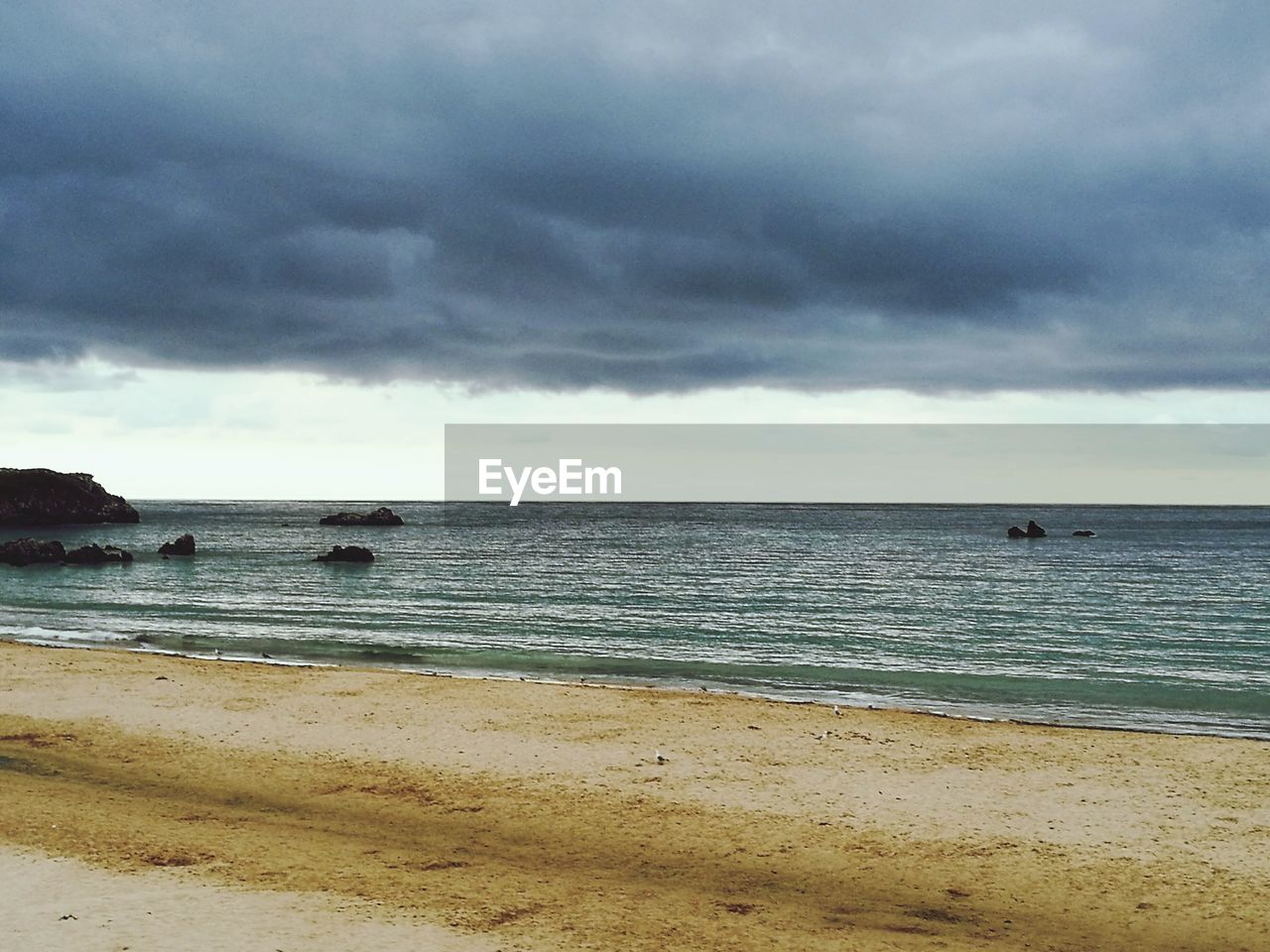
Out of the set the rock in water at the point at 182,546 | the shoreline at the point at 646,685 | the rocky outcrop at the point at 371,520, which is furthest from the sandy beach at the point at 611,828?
the rocky outcrop at the point at 371,520

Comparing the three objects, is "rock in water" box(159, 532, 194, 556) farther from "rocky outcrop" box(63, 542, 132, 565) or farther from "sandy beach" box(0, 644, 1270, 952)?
"sandy beach" box(0, 644, 1270, 952)

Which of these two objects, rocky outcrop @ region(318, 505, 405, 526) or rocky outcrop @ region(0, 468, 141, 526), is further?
rocky outcrop @ region(318, 505, 405, 526)

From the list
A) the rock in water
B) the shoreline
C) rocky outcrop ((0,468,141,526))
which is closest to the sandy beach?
A: the shoreline

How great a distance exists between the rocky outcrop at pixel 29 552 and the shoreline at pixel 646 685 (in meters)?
41.2

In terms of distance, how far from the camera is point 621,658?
105 ft

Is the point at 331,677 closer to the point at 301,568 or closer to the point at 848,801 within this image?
the point at 848,801

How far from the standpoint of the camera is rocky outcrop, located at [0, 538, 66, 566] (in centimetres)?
6925

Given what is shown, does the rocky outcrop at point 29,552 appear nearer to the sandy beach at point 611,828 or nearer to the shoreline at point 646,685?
the shoreline at point 646,685

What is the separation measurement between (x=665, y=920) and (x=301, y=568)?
217ft

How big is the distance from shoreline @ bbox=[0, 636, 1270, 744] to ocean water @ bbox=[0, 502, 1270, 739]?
0.94 ft

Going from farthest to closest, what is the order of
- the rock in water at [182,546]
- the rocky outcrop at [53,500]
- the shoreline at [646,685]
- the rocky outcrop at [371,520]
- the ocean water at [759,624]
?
the rocky outcrop at [371,520] < the rocky outcrop at [53,500] < the rock in water at [182,546] < the ocean water at [759,624] < the shoreline at [646,685]

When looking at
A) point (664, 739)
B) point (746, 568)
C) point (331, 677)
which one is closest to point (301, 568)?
point (746, 568)

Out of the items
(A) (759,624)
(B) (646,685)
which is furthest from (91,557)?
(B) (646,685)

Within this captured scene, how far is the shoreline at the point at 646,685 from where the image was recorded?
21.8 meters
